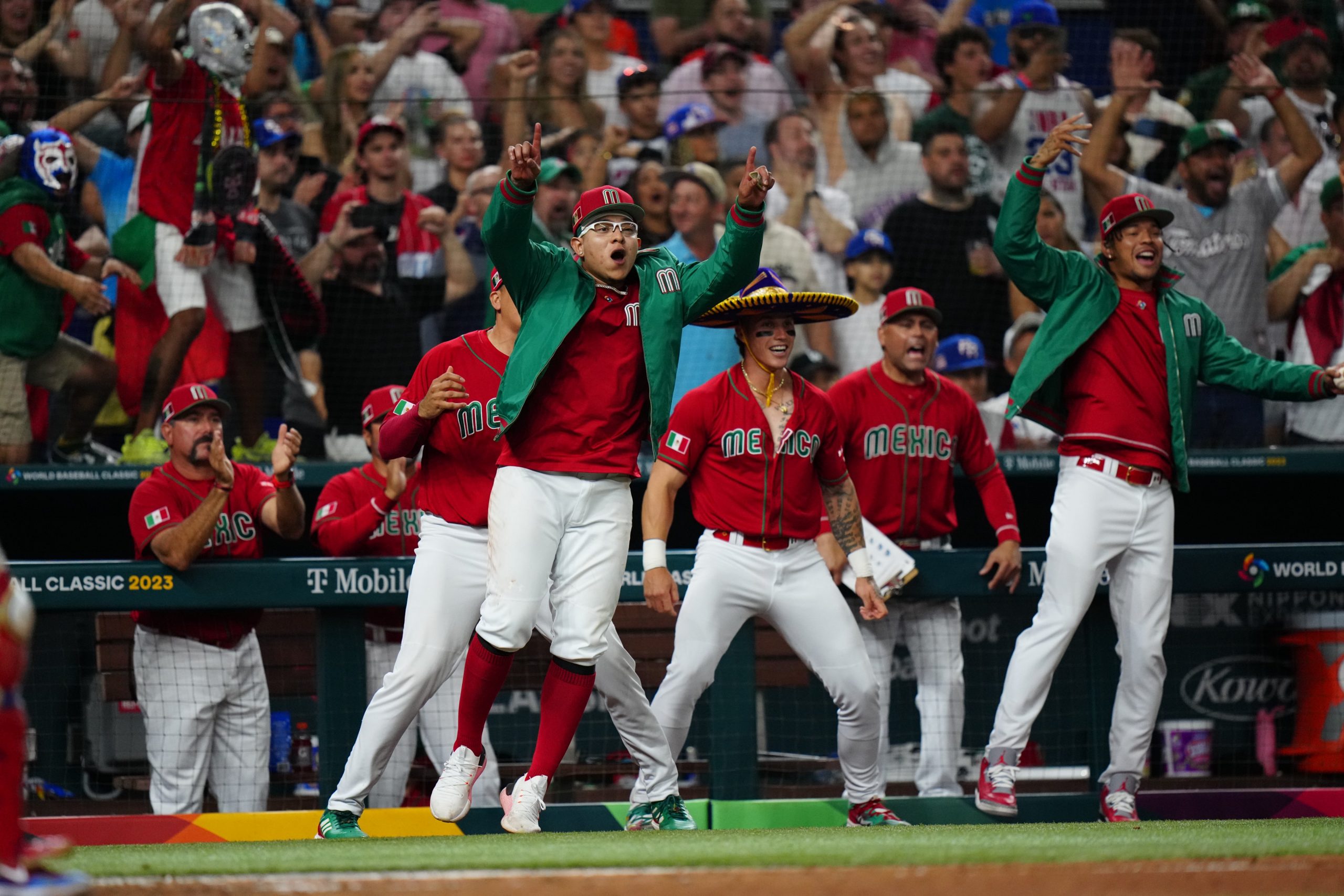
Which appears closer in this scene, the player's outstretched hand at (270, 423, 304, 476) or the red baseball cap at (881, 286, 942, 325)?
the player's outstretched hand at (270, 423, 304, 476)

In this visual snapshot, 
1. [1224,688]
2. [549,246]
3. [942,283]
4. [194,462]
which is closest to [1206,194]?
[942,283]

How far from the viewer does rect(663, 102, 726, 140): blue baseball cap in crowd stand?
8.17m

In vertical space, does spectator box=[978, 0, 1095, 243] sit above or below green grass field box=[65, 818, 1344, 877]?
above

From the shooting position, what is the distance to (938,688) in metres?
5.85

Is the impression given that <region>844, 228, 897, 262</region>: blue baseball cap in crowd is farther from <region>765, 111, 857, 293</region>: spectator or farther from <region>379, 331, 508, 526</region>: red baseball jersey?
<region>379, 331, 508, 526</region>: red baseball jersey

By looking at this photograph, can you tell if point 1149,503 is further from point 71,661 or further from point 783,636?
point 71,661

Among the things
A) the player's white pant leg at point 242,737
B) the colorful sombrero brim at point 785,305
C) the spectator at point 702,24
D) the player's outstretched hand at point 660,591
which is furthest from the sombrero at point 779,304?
the spectator at point 702,24

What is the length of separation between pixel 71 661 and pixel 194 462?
3.07ft

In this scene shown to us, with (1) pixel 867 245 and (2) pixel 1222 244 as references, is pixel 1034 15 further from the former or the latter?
(1) pixel 867 245

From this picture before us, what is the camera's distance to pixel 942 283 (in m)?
7.91

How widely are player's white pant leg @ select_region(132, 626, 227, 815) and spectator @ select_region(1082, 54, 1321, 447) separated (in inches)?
199

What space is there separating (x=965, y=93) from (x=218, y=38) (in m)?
3.92

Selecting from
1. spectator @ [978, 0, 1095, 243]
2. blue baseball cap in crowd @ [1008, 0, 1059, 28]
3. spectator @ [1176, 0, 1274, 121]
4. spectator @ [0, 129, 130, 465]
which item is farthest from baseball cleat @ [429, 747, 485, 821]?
spectator @ [1176, 0, 1274, 121]

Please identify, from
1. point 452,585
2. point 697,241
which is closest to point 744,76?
point 697,241
